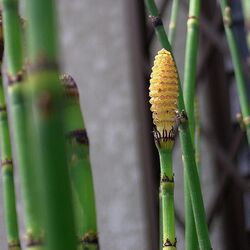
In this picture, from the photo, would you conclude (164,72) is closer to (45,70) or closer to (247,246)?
(45,70)

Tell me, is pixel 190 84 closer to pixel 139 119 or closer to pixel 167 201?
pixel 167 201

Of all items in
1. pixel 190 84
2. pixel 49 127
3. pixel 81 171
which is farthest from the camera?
pixel 190 84

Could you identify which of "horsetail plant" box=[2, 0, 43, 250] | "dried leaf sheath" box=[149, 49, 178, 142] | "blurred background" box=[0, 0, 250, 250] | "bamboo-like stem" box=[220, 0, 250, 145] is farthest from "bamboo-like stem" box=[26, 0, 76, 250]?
"blurred background" box=[0, 0, 250, 250]

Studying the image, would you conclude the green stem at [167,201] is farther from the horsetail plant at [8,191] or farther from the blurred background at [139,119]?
the blurred background at [139,119]

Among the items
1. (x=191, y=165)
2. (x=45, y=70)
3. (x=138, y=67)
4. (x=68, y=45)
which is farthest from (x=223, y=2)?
(x=68, y=45)

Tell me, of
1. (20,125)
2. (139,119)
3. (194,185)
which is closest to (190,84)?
(194,185)

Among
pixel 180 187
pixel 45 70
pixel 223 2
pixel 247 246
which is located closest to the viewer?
pixel 45 70

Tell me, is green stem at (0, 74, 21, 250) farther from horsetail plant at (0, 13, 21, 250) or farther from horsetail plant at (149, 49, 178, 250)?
horsetail plant at (149, 49, 178, 250)
